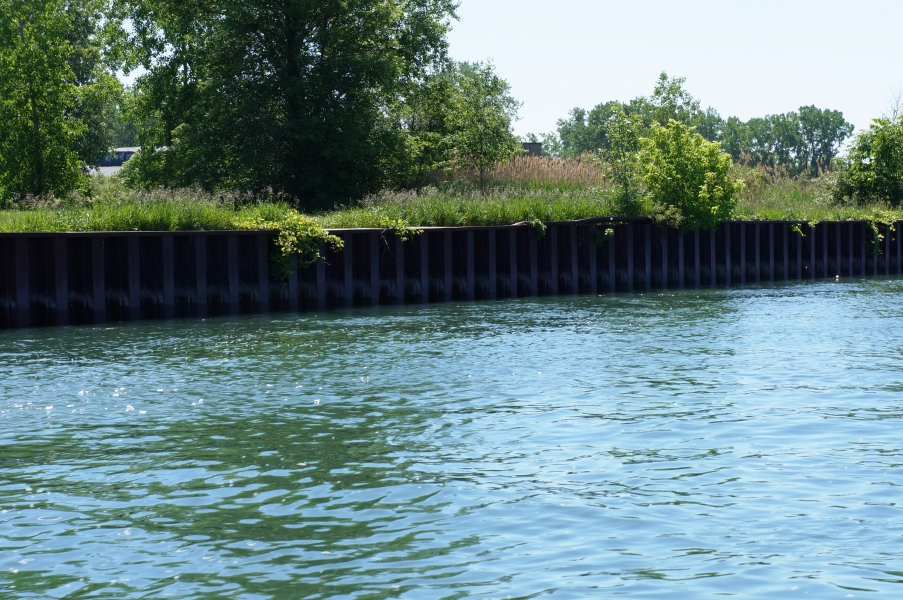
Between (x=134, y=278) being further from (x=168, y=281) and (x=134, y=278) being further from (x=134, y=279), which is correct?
(x=168, y=281)

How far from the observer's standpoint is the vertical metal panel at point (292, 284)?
2723cm

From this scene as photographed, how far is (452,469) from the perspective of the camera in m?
10.1

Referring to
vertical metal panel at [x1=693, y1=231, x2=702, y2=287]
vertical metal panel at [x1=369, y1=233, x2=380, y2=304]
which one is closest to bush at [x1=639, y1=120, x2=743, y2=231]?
vertical metal panel at [x1=693, y1=231, x2=702, y2=287]

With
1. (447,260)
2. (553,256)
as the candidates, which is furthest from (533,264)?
(447,260)

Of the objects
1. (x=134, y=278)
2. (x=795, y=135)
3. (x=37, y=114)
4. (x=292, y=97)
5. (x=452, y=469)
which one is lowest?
(x=452, y=469)

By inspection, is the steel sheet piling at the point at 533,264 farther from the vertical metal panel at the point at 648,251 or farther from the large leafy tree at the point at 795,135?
the large leafy tree at the point at 795,135

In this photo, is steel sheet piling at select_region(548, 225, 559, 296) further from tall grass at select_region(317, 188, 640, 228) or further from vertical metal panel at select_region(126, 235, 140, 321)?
vertical metal panel at select_region(126, 235, 140, 321)

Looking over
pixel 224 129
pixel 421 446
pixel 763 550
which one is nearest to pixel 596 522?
pixel 763 550

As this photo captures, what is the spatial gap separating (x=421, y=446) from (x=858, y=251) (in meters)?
35.7

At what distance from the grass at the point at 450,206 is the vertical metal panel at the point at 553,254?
1.95 feet

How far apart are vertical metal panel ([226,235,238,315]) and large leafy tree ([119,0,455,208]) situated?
39.6ft

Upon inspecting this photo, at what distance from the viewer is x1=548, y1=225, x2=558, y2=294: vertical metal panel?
3227 cm

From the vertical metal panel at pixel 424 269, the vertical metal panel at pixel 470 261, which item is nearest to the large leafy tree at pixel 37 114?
the vertical metal panel at pixel 424 269

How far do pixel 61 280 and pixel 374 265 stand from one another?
7.99 meters
